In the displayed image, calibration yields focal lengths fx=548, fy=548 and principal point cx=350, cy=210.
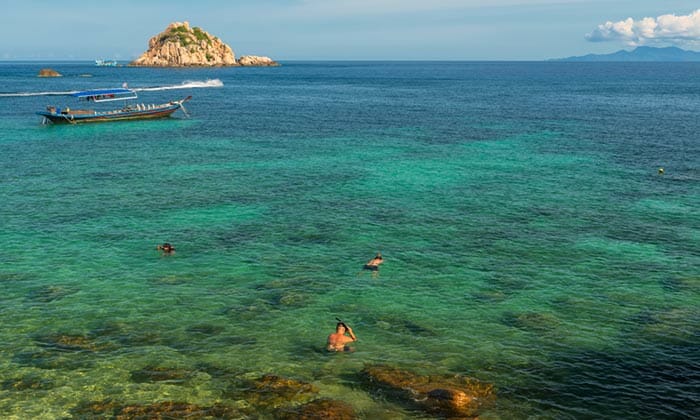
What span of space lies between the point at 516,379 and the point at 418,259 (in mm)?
14542

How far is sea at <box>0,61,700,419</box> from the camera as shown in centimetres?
2305

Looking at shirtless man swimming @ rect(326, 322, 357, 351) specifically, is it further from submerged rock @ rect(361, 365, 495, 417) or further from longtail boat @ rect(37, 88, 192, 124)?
longtail boat @ rect(37, 88, 192, 124)

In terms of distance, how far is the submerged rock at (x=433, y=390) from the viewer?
68.7 feet

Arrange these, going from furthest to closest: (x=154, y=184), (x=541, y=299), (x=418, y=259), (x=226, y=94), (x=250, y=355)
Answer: (x=226, y=94) → (x=154, y=184) → (x=418, y=259) → (x=541, y=299) → (x=250, y=355)

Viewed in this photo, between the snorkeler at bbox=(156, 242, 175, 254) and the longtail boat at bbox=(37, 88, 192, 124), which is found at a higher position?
the longtail boat at bbox=(37, 88, 192, 124)

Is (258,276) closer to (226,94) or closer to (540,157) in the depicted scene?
(540,157)

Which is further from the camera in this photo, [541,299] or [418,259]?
[418,259]

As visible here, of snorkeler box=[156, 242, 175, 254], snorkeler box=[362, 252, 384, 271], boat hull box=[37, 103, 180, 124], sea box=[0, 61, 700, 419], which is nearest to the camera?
sea box=[0, 61, 700, 419]

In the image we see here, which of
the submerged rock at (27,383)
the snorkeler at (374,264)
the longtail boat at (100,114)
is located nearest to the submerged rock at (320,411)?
the submerged rock at (27,383)

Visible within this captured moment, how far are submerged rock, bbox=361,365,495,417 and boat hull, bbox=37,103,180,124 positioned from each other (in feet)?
300

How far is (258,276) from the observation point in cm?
3412

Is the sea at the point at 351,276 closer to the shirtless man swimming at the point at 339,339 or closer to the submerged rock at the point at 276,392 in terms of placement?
the submerged rock at the point at 276,392

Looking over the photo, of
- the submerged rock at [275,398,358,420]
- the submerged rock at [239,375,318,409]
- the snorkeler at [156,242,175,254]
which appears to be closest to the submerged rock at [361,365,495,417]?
the submerged rock at [275,398,358,420]

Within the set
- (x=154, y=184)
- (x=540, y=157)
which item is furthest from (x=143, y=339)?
(x=540, y=157)
